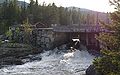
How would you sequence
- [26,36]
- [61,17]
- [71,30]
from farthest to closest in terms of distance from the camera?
[61,17] < [26,36] < [71,30]

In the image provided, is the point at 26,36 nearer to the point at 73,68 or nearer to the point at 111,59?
the point at 73,68

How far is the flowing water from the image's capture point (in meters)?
54.4

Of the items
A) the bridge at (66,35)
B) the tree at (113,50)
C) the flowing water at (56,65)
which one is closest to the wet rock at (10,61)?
the flowing water at (56,65)

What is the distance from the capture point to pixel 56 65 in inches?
2454

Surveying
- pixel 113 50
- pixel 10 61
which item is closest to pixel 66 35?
pixel 10 61

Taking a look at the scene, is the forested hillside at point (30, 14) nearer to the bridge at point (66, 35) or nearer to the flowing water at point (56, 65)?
the bridge at point (66, 35)

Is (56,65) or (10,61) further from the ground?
(56,65)

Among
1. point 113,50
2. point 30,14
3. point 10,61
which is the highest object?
point 30,14

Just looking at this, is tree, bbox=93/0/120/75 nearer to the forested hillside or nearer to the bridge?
the bridge

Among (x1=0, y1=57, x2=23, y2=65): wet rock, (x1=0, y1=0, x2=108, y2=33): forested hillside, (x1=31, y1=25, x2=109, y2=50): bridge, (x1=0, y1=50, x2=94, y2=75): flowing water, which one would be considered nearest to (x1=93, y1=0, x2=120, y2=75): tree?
(x1=0, y1=50, x2=94, y2=75): flowing water

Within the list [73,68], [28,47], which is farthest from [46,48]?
[73,68]

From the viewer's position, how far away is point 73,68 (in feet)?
191

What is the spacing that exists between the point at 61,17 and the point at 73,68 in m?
90.6

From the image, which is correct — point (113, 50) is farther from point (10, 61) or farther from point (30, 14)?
point (30, 14)
